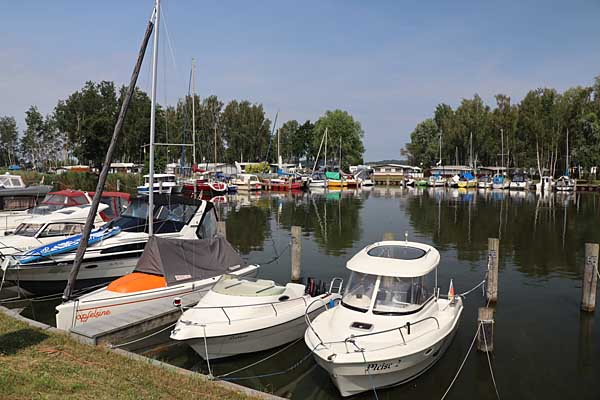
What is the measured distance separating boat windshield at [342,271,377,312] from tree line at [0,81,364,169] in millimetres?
65287

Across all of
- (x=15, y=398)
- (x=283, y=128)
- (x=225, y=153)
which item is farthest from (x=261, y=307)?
(x=283, y=128)

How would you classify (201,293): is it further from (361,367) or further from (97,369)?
(361,367)

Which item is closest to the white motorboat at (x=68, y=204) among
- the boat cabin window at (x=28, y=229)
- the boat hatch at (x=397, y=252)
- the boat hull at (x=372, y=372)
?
the boat cabin window at (x=28, y=229)

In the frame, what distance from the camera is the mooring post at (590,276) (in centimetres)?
1456

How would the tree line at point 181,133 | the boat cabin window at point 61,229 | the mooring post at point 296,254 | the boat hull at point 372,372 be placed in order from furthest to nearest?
the tree line at point 181,133 → the mooring post at point 296,254 → the boat cabin window at point 61,229 → the boat hull at point 372,372

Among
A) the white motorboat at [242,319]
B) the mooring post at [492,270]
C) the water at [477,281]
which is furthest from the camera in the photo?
the mooring post at [492,270]

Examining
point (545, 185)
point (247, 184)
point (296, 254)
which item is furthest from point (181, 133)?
point (296, 254)

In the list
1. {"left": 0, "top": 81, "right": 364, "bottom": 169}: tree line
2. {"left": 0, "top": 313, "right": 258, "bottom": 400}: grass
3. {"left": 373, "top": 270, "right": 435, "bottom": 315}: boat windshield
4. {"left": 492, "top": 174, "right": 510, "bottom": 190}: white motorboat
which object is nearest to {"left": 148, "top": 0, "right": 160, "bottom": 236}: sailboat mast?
{"left": 0, "top": 313, "right": 258, "bottom": 400}: grass

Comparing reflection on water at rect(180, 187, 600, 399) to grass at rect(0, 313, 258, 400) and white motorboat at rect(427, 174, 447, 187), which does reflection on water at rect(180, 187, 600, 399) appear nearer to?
grass at rect(0, 313, 258, 400)

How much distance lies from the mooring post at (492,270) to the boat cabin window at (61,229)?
51.1 feet

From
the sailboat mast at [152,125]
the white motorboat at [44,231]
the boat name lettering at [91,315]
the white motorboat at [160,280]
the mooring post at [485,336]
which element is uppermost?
the sailboat mast at [152,125]

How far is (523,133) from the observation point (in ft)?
311

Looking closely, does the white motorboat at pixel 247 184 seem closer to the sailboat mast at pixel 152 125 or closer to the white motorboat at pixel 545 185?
the white motorboat at pixel 545 185

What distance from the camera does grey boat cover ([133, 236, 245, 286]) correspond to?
14.5 meters
